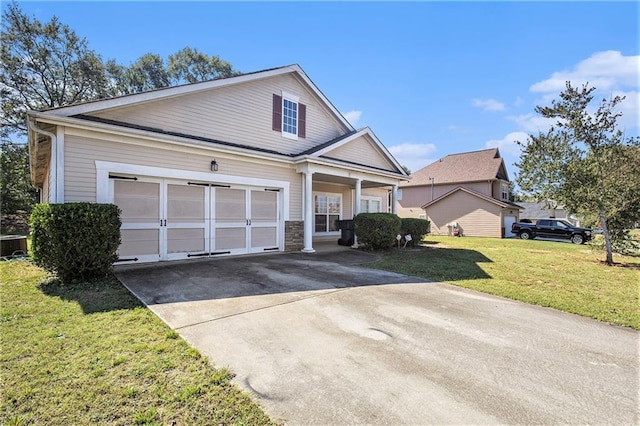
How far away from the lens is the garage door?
7.57 metres

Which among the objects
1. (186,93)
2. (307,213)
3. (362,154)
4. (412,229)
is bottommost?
(412,229)

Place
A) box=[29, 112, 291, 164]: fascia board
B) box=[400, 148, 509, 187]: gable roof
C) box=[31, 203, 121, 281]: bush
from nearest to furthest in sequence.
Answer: box=[31, 203, 121, 281]: bush
box=[29, 112, 291, 164]: fascia board
box=[400, 148, 509, 187]: gable roof

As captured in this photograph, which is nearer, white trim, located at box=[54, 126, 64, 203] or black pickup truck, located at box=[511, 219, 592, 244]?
white trim, located at box=[54, 126, 64, 203]

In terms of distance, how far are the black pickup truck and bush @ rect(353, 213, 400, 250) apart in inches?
660

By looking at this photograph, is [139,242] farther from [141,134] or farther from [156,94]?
[156,94]

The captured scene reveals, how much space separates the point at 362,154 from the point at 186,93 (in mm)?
7560

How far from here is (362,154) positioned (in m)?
13.5

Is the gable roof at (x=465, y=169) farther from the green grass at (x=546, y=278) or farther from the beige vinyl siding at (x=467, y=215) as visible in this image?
the green grass at (x=546, y=278)

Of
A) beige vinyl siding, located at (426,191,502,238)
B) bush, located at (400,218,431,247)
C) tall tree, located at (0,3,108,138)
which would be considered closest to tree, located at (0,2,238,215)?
tall tree, located at (0,3,108,138)

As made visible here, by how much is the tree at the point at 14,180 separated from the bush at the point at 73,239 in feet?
76.4

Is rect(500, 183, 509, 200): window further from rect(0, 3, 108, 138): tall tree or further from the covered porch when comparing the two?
rect(0, 3, 108, 138): tall tree

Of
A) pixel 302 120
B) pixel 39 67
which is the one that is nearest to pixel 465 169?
pixel 302 120

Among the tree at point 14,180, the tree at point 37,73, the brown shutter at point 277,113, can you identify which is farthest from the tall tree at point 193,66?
the brown shutter at point 277,113

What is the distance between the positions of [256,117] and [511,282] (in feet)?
30.5
